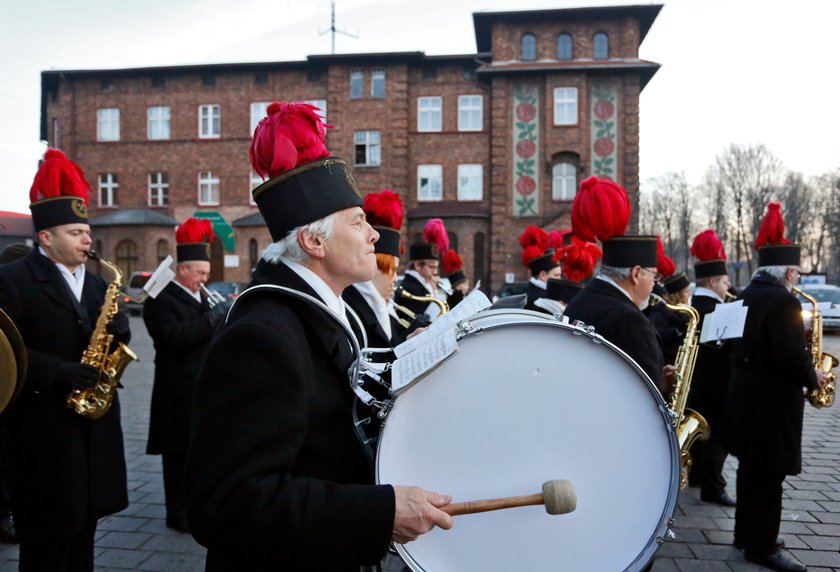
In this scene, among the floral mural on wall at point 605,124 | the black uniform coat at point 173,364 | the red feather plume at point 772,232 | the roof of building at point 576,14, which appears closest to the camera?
the black uniform coat at point 173,364

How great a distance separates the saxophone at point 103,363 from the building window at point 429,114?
90.4 feet

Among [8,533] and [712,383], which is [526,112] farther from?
[8,533]

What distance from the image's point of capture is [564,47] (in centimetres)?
2950

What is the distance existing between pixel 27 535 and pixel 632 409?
3.01m

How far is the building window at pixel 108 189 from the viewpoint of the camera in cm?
3356

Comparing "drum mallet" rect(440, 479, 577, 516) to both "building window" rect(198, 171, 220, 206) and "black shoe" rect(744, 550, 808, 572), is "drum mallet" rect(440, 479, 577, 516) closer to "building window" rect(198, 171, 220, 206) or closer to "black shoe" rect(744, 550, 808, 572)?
"black shoe" rect(744, 550, 808, 572)

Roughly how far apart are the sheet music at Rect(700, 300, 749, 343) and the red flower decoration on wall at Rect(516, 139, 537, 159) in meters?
25.7

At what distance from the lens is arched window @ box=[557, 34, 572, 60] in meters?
29.4

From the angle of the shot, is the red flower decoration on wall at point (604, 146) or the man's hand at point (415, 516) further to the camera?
the red flower decoration on wall at point (604, 146)

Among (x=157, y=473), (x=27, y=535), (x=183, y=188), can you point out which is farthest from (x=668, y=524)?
(x=183, y=188)

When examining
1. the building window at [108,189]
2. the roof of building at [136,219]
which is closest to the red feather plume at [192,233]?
the roof of building at [136,219]

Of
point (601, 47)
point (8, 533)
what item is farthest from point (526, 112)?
point (8, 533)

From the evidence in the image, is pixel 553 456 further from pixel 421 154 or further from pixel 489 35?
pixel 489 35

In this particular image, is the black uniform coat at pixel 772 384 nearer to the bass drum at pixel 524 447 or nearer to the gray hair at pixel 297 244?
the bass drum at pixel 524 447
